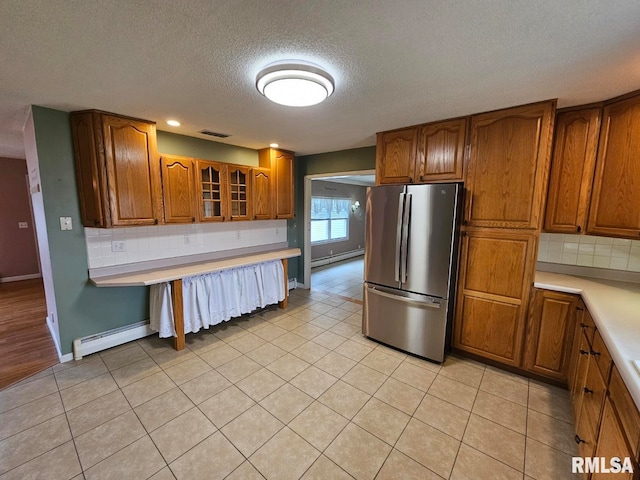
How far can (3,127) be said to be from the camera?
2828 mm

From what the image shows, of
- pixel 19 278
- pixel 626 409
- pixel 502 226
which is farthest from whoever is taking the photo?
pixel 19 278

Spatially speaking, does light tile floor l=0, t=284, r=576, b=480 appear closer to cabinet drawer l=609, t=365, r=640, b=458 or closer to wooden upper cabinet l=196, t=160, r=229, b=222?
cabinet drawer l=609, t=365, r=640, b=458

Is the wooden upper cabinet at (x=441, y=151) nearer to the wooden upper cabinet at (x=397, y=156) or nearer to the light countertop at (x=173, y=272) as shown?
the wooden upper cabinet at (x=397, y=156)

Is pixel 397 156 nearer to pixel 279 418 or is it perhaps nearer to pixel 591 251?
pixel 591 251

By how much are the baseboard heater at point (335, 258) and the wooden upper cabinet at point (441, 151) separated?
175 inches

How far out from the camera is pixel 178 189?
296 centimetres

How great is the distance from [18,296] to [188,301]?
140 inches

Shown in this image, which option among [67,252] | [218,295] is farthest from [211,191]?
[67,252]

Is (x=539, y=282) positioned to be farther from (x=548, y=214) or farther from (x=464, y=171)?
(x=464, y=171)

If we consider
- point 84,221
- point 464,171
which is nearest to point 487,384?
point 464,171

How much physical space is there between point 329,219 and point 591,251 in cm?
535

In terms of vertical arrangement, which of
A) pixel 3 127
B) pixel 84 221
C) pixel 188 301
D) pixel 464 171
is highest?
pixel 3 127

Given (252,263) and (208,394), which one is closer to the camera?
(208,394)

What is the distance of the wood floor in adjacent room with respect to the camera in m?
2.45
